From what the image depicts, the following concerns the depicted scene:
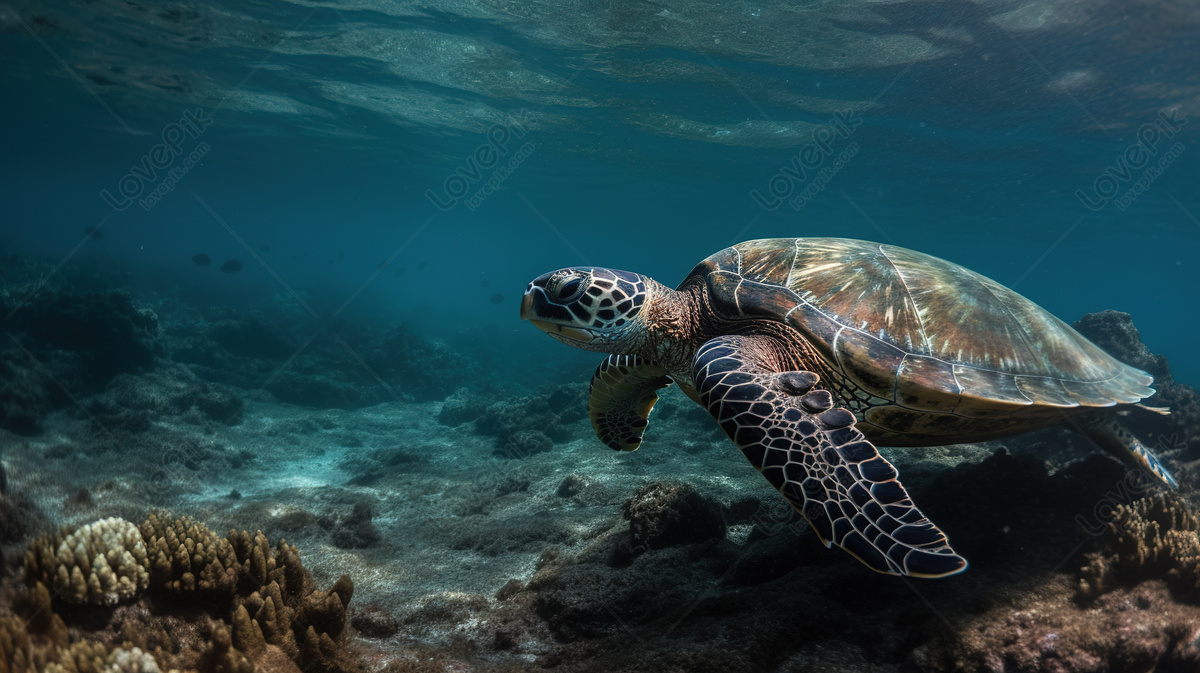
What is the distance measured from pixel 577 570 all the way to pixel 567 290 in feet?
6.53

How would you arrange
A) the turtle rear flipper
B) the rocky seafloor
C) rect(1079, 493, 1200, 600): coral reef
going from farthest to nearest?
1. the turtle rear flipper
2. rect(1079, 493, 1200, 600): coral reef
3. the rocky seafloor

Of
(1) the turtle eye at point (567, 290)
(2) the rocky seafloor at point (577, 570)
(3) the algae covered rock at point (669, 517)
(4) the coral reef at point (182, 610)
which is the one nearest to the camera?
(4) the coral reef at point (182, 610)

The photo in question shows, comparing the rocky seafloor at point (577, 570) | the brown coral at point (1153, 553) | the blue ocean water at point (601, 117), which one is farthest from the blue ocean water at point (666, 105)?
the brown coral at point (1153, 553)

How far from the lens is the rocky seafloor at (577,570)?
2176 millimetres

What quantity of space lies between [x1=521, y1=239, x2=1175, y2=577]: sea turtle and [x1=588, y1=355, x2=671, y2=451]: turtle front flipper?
4cm

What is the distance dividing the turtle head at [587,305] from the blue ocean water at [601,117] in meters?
4.19

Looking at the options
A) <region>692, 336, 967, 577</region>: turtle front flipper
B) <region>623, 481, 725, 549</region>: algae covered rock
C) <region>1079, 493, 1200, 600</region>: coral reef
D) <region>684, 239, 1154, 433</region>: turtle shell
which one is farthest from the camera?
<region>623, 481, 725, 549</region>: algae covered rock

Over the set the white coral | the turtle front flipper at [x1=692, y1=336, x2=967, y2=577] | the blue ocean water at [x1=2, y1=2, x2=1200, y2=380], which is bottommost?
→ the white coral

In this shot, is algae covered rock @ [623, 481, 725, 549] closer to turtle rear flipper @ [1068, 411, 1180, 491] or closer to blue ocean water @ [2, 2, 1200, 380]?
turtle rear flipper @ [1068, 411, 1180, 491]

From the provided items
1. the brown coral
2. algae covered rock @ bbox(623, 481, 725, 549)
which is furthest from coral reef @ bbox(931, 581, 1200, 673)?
algae covered rock @ bbox(623, 481, 725, 549)

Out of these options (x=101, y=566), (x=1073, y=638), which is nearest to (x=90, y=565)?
(x=101, y=566)

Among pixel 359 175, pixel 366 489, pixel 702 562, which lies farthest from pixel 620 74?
pixel 359 175

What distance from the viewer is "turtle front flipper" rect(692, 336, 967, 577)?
2025 mm

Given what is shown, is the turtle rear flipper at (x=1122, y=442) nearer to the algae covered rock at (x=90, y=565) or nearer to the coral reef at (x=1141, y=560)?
the coral reef at (x=1141, y=560)
